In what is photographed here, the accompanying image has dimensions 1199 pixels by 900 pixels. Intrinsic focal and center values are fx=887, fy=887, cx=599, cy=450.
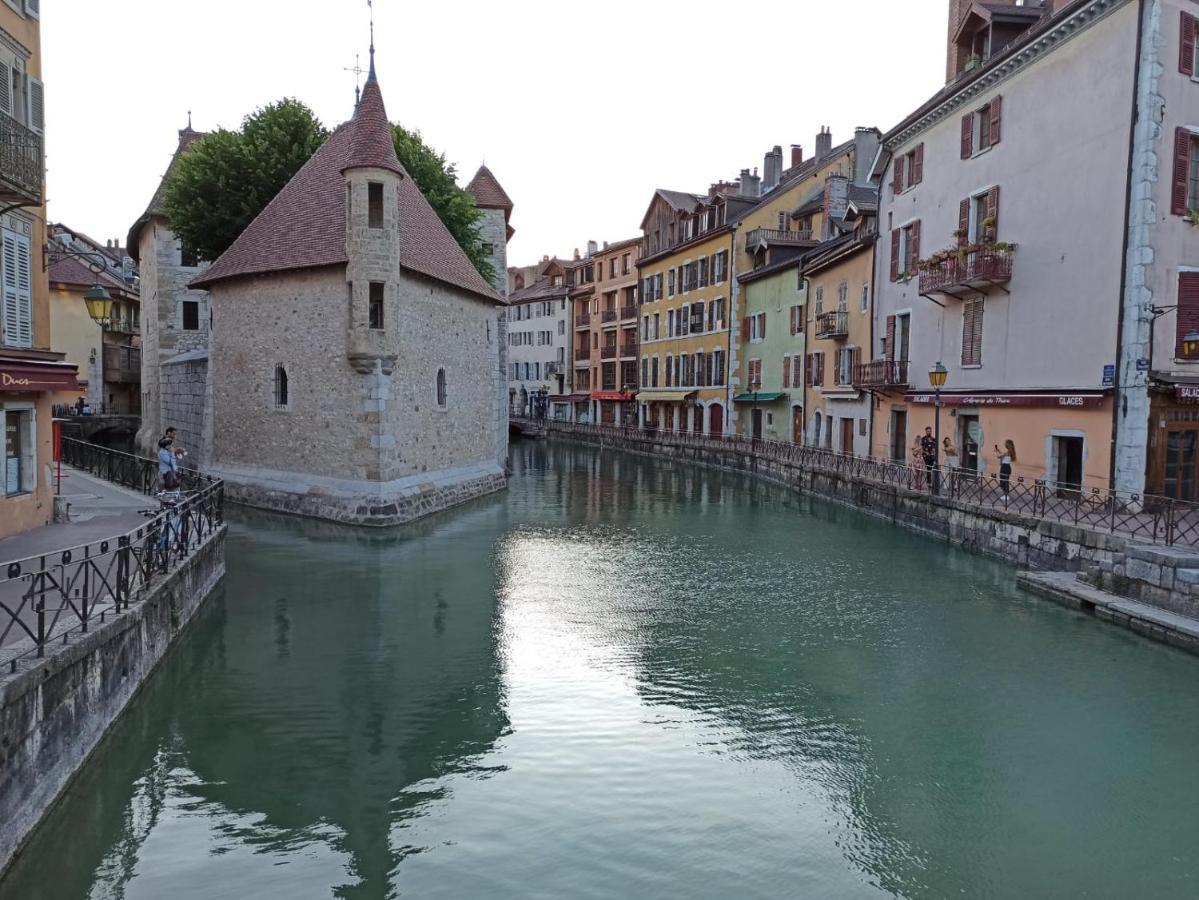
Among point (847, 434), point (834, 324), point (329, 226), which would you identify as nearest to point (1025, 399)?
point (847, 434)

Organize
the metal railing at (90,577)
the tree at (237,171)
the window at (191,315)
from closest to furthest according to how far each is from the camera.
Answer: the metal railing at (90,577) → the tree at (237,171) → the window at (191,315)

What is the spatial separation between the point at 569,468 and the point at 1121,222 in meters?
26.9

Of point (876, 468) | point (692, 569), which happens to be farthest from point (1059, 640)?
point (876, 468)

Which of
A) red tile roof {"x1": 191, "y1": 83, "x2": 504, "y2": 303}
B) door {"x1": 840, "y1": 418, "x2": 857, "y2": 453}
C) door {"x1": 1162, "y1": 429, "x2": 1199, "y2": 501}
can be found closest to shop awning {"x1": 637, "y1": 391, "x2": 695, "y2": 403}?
door {"x1": 840, "y1": 418, "x2": 857, "y2": 453}

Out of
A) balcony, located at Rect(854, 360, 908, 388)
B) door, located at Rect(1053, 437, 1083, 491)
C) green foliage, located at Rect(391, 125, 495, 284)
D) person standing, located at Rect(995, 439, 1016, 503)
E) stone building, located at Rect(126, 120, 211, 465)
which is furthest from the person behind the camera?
stone building, located at Rect(126, 120, 211, 465)

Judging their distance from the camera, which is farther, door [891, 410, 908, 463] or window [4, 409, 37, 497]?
door [891, 410, 908, 463]

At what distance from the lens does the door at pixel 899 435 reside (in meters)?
29.0

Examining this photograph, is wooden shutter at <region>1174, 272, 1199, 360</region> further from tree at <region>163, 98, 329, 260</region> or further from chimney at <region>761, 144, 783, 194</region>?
chimney at <region>761, 144, 783, 194</region>

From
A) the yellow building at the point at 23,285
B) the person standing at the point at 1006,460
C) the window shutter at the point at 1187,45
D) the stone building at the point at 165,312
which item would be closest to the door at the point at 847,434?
the person standing at the point at 1006,460

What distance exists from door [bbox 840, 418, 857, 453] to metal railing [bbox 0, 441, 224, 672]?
23799 millimetres

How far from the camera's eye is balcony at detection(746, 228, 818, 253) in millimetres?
43594

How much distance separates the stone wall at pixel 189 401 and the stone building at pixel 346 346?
2.46 m

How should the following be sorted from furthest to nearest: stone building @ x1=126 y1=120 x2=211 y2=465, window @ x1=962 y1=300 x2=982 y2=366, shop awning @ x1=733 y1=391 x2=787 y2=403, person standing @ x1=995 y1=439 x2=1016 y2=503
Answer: shop awning @ x1=733 y1=391 x2=787 y2=403
stone building @ x1=126 y1=120 x2=211 y2=465
window @ x1=962 y1=300 x2=982 y2=366
person standing @ x1=995 y1=439 x2=1016 y2=503

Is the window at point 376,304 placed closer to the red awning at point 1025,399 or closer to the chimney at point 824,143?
the red awning at point 1025,399
